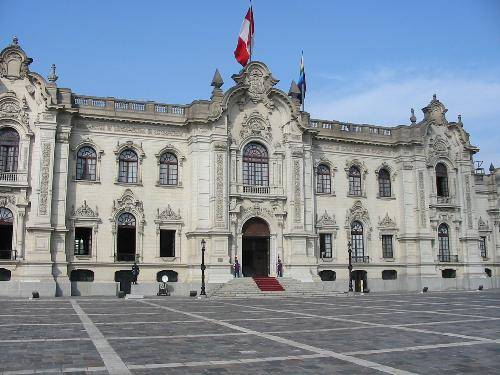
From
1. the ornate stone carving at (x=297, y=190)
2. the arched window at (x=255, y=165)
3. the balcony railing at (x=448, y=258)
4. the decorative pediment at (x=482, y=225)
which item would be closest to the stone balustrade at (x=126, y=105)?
the arched window at (x=255, y=165)

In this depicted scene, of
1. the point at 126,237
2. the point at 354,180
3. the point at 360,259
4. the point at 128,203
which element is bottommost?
the point at 360,259

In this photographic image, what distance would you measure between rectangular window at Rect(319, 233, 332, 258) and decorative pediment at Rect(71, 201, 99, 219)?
17.0m

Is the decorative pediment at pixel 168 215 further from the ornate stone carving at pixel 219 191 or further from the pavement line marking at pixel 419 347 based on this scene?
the pavement line marking at pixel 419 347

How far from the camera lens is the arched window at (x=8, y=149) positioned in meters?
35.3

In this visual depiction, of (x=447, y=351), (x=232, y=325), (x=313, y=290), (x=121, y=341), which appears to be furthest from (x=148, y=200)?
(x=447, y=351)

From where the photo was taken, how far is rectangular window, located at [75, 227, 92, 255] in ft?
119

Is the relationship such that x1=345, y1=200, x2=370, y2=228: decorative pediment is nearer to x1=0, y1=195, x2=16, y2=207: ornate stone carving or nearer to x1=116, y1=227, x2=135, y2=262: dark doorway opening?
x1=116, y1=227, x2=135, y2=262: dark doorway opening

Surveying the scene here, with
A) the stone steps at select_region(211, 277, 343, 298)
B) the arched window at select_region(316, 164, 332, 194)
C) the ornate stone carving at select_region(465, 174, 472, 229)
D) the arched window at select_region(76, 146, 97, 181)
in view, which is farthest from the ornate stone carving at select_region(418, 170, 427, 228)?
the arched window at select_region(76, 146, 97, 181)

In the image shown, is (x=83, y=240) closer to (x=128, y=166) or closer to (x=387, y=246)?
(x=128, y=166)

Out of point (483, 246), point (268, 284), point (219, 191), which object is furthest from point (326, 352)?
point (483, 246)

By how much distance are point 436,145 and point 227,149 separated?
19193 mm

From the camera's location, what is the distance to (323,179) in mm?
43750

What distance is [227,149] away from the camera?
39.4 metres

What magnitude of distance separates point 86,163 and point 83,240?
5244 mm
